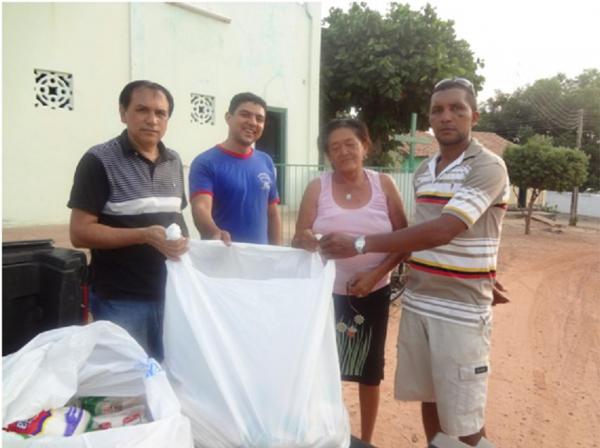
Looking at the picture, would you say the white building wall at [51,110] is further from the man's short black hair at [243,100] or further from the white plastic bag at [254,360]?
the white plastic bag at [254,360]

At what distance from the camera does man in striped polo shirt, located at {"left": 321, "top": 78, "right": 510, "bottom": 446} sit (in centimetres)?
176

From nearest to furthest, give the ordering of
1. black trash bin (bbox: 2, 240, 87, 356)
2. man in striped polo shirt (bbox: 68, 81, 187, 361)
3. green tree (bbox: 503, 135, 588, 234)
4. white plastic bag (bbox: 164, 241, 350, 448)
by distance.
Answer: white plastic bag (bbox: 164, 241, 350, 448), black trash bin (bbox: 2, 240, 87, 356), man in striped polo shirt (bbox: 68, 81, 187, 361), green tree (bbox: 503, 135, 588, 234)

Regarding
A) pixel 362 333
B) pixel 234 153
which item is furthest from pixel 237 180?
pixel 362 333

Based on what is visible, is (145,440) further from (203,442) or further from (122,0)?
(122,0)

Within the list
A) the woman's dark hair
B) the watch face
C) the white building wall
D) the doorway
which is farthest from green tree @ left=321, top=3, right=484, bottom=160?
the watch face

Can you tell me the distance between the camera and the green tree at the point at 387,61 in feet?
35.6

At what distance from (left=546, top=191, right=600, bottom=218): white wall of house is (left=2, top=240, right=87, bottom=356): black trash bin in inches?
1020

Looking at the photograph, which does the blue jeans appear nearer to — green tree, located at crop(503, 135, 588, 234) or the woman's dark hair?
the woman's dark hair

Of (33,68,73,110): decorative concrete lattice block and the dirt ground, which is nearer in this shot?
the dirt ground

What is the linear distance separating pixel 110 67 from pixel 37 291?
5.05 m

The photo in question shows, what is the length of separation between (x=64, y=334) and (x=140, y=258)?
612mm

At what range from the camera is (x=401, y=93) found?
36.7ft

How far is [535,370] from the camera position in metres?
3.94

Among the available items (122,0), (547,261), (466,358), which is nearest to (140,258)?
(466,358)
